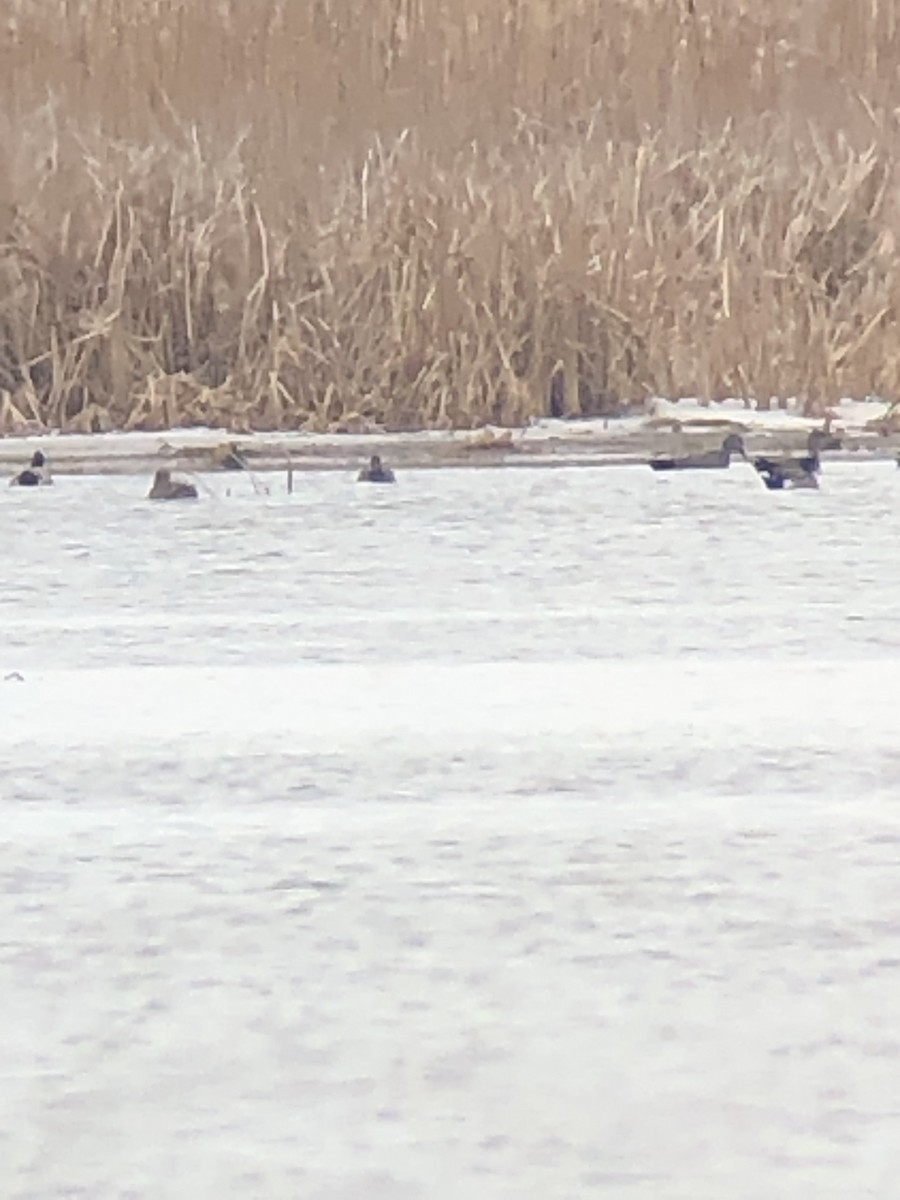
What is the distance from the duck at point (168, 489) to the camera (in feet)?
7.38

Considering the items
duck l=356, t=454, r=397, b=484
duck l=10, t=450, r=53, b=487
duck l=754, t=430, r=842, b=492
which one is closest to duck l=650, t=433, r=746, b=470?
duck l=754, t=430, r=842, b=492

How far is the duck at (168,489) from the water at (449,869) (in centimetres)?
21

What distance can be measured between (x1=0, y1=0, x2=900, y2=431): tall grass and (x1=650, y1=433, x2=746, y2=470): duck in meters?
0.46

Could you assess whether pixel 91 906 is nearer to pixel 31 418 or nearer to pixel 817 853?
pixel 817 853

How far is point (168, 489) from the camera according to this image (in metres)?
2.25

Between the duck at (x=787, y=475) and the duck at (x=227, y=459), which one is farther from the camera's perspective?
the duck at (x=227, y=459)

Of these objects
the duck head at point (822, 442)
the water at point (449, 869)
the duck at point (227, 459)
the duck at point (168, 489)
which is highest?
the duck head at point (822, 442)

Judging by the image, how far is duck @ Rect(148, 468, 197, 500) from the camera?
7.38 ft

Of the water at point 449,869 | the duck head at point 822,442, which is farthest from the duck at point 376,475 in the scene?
the duck head at point 822,442

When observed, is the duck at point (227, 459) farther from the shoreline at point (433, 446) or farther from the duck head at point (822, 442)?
the duck head at point (822, 442)

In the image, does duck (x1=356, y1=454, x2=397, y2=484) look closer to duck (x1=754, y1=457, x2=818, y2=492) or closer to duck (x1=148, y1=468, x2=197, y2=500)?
duck (x1=148, y1=468, x2=197, y2=500)

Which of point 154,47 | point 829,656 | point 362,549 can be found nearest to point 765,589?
point 829,656

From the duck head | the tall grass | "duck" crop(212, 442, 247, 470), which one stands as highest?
the tall grass

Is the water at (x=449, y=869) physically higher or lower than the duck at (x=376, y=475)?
lower
